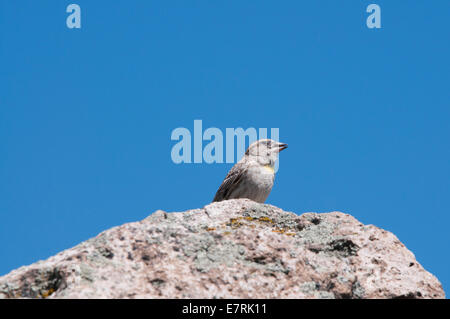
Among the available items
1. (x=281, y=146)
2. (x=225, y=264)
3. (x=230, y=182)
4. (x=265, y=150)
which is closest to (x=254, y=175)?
(x=230, y=182)

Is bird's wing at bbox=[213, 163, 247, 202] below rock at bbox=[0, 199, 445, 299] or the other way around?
the other way around

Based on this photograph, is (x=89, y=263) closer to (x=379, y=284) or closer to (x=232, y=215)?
(x=232, y=215)

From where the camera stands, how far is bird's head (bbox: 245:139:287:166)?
40.4 ft

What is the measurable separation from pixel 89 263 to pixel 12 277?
670 millimetres

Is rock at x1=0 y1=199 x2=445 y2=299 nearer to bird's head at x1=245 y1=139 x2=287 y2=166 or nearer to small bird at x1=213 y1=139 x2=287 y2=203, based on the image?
small bird at x1=213 y1=139 x2=287 y2=203

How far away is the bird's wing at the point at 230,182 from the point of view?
11.8 m

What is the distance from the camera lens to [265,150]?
40.9 ft

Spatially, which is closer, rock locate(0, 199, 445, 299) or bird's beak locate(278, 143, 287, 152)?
rock locate(0, 199, 445, 299)

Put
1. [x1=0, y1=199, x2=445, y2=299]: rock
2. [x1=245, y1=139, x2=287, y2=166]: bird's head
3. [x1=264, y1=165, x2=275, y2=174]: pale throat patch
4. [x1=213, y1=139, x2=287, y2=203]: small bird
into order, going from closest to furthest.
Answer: [x1=0, y1=199, x2=445, y2=299]: rock
[x1=213, y1=139, x2=287, y2=203]: small bird
[x1=264, y1=165, x2=275, y2=174]: pale throat patch
[x1=245, y1=139, x2=287, y2=166]: bird's head

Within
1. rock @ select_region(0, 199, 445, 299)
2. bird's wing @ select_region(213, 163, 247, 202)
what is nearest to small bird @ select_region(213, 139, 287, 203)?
bird's wing @ select_region(213, 163, 247, 202)

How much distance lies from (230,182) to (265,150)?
115 cm

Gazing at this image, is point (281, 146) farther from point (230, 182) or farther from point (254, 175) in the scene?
point (230, 182)

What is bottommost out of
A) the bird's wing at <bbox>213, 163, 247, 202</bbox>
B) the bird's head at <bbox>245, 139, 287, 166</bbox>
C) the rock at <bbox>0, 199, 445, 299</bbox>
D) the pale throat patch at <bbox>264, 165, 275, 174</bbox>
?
the rock at <bbox>0, 199, 445, 299</bbox>
